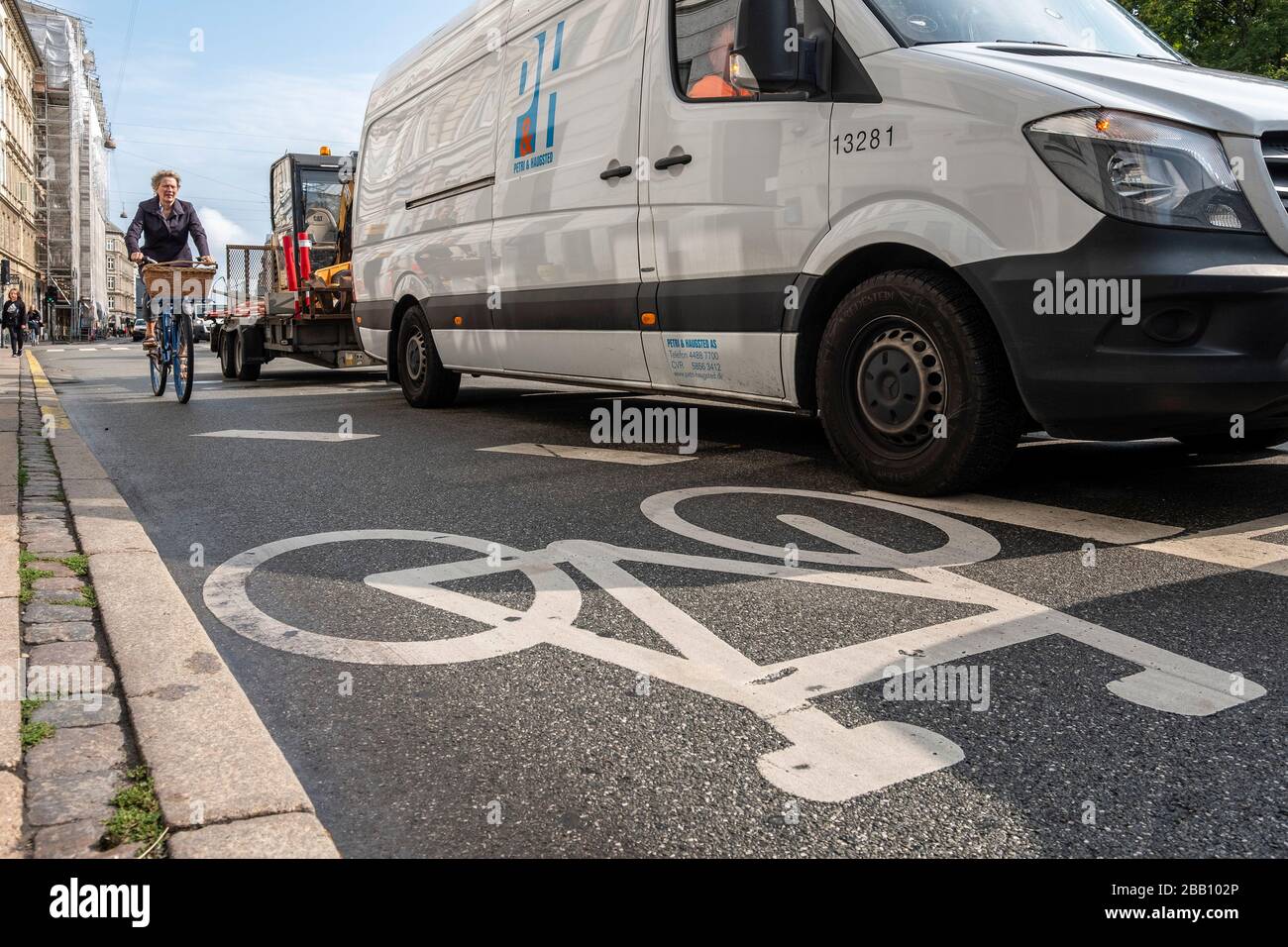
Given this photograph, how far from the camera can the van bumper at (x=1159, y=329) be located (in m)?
3.79

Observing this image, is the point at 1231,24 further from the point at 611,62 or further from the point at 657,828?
the point at 657,828

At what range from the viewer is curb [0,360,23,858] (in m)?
2.00

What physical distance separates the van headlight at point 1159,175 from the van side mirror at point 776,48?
1.24 m

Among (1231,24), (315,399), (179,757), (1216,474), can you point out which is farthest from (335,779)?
(1231,24)

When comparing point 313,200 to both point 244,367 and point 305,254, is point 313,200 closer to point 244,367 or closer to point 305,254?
point 305,254

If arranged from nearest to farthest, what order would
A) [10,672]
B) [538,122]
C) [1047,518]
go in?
[10,672]
[1047,518]
[538,122]

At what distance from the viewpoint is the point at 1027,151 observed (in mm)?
3992

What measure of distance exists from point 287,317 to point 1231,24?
32230 millimetres

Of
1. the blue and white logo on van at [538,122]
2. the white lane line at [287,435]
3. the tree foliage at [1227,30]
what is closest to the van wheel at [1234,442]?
the blue and white logo on van at [538,122]

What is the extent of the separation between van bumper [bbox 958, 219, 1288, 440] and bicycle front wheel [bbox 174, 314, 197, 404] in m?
8.00

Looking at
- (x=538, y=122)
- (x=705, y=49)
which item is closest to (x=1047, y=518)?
(x=705, y=49)

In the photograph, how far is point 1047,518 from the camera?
14.2ft

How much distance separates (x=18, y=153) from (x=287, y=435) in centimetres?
7279
